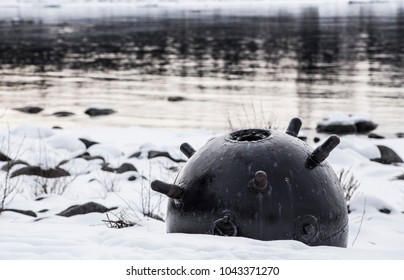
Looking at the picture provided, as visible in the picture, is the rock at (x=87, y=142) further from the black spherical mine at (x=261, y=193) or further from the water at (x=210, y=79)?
the black spherical mine at (x=261, y=193)

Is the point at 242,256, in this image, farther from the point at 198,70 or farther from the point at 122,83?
the point at 198,70

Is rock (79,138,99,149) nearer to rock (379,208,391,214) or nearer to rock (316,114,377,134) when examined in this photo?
rock (316,114,377,134)

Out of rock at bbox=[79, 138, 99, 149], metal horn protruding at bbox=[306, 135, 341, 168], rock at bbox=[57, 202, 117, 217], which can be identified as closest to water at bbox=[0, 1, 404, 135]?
rock at bbox=[79, 138, 99, 149]

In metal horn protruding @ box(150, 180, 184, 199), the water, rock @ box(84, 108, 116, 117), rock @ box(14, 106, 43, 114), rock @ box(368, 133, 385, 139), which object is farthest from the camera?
rock @ box(14, 106, 43, 114)

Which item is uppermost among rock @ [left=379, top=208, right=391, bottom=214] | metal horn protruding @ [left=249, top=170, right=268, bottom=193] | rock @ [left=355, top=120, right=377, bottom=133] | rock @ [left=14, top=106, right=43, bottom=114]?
metal horn protruding @ [left=249, top=170, right=268, bottom=193]

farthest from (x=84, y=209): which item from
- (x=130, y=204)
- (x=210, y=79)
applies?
(x=210, y=79)

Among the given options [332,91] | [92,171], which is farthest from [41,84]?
[92,171]

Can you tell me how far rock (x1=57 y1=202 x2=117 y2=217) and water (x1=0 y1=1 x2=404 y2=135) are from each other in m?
4.56

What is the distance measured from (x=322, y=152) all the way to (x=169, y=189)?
1.45m

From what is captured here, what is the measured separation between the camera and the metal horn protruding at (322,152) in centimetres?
538

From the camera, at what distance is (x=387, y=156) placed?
12.5 meters

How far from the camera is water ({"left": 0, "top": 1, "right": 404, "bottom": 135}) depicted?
2002 cm

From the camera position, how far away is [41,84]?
27.9 meters
